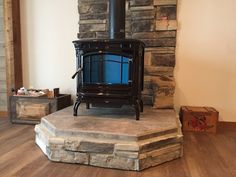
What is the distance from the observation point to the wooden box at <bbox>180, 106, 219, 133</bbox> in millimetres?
2795

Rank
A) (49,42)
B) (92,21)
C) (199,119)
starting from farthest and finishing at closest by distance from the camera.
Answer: (49,42)
(92,21)
(199,119)

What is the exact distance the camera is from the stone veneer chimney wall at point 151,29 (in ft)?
9.76

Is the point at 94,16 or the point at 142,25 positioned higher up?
the point at 94,16

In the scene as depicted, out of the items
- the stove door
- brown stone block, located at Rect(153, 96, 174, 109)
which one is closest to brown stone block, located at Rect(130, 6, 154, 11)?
the stove door

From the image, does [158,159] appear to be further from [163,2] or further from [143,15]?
[163,2]

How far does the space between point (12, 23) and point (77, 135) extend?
7.39ft

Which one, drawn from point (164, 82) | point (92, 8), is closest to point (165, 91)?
point (164, 82)

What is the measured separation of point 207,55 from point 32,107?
7.91 ft

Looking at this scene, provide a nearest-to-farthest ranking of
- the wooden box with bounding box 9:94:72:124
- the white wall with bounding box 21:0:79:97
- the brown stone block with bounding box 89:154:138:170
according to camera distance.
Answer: the brown stone block with bounding box 89:154:138:170 → the wooden box with bounding box 9:94:72:124 → the white wall with bounding box 21:0:79:97

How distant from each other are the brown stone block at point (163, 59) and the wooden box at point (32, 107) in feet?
4.37

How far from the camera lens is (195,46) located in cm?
300

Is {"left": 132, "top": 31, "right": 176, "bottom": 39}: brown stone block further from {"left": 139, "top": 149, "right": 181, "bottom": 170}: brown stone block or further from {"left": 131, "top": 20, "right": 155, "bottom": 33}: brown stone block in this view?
{"left": 139, "top": 149, "right": 181, "bottom": 170}: brown stone block

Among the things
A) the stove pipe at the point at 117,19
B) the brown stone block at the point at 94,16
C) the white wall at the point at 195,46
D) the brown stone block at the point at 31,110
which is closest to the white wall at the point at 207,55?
the white wall at the point at 195,46

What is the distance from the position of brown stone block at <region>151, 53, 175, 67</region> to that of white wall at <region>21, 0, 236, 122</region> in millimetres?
86
